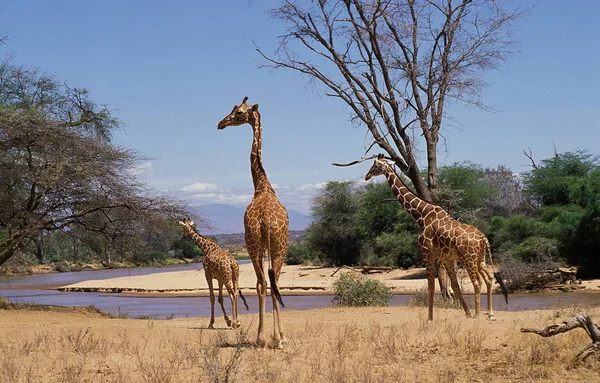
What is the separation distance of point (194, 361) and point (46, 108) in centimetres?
1561

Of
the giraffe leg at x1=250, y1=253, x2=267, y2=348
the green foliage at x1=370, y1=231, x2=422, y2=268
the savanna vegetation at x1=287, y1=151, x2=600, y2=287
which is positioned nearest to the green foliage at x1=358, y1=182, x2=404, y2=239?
the savanna vegetation at x1=287, y1=151, x2=600, y2=287

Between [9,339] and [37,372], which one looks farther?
[9,339]

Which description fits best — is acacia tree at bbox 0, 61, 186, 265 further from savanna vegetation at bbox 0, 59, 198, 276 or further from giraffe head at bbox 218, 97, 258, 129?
giraffe head at bbox 218, 97, 258, 129

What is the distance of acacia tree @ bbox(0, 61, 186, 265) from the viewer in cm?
2016

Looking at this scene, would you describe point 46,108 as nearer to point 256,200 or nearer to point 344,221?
point 256,200

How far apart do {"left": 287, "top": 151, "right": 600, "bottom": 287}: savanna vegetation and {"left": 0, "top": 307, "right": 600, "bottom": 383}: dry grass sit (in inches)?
560

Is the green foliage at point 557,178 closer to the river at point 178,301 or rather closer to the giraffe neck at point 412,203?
the river at point 178,301

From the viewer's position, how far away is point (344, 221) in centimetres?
4947

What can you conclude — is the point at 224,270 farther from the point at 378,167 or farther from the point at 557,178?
the point at 557,178

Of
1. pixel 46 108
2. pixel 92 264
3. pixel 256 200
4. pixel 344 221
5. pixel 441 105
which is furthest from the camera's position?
pixel 92 264

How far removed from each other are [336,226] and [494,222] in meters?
11.7

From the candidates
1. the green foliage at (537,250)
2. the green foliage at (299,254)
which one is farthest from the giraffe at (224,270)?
the green foliage at (299,254)

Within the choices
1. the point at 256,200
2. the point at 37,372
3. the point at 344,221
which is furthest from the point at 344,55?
the point at 344,221

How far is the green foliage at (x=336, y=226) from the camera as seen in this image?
4906 centimetres
